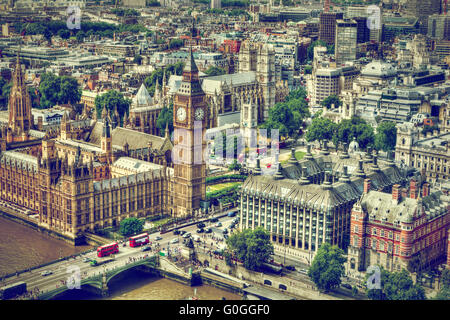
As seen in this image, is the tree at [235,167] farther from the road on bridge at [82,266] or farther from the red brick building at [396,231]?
the red brick building at [396,231]

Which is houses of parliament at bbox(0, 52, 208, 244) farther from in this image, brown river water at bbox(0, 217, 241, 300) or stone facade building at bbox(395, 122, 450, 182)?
stone facade building at bbox(395, 122, 450, 182)

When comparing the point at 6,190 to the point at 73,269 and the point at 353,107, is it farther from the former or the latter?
the point at 353,107

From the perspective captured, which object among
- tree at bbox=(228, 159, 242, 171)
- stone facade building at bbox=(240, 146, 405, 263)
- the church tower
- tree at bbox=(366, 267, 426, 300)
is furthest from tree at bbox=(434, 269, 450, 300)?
the church tower

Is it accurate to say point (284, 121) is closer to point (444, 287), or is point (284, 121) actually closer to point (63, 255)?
point (63, 255)

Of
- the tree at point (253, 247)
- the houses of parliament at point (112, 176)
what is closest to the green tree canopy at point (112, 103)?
the houses of parliament at point (112, 176)

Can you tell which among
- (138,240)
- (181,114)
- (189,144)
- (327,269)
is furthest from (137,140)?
(327,269)

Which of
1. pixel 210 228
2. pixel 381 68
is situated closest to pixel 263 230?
pixel 210 228
